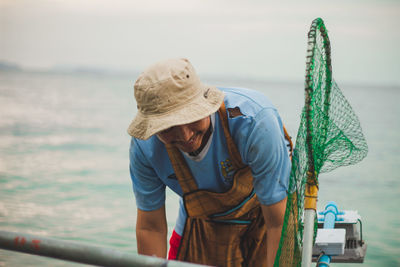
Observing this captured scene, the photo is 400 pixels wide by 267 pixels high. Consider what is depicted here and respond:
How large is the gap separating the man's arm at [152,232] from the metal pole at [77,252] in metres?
0.84

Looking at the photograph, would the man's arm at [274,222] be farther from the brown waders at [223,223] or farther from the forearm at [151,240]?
the forearm at [151,240]

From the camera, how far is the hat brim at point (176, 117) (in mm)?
1509

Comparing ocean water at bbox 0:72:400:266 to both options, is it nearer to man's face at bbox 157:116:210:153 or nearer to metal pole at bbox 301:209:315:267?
man's face at bbox 157:116:210:153

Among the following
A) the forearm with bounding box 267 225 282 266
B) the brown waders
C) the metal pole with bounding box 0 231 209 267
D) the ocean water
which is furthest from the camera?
the ocean water

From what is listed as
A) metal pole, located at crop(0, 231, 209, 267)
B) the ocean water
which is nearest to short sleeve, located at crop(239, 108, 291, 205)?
metal pole, located at crop(0, 231, 209, 267)

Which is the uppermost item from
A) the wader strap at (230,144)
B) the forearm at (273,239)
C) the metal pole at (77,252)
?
the wader strap at (230,144)

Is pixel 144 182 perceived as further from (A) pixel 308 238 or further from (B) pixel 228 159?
(A) pixel 308 238

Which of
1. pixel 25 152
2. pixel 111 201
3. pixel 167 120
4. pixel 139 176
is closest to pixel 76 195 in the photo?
pixel 111 201

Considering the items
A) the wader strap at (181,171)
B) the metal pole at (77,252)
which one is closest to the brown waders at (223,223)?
the wader strap at (181,171)

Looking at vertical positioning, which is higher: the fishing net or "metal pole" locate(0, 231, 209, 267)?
the fishing net

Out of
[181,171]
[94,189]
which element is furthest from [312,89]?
[94,189]

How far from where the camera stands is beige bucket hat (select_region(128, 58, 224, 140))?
152 cm

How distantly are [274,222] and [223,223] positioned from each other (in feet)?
1.04

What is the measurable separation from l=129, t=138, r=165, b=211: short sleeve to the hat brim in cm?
25
